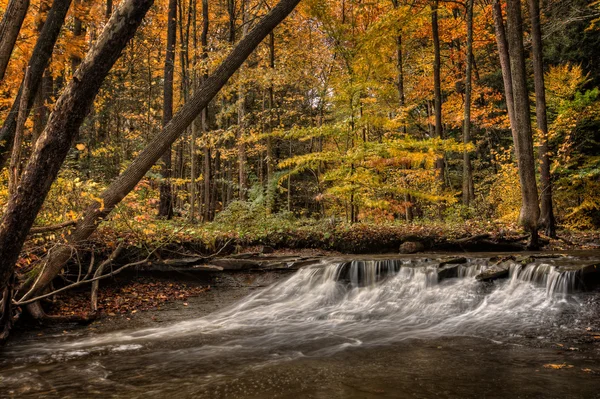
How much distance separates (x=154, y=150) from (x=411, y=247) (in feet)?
26.3

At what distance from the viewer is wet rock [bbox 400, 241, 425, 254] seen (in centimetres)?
1180

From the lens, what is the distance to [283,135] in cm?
1424

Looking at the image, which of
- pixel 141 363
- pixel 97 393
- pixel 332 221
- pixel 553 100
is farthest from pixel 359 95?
pixel 97 393

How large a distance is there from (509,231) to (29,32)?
45.1 ft

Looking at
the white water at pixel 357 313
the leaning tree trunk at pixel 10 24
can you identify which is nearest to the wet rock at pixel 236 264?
the white water at pixel 357 313

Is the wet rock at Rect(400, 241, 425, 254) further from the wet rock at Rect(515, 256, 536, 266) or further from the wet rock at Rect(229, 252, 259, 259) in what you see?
the wet rock at Rect(229, 252, 259, 259)

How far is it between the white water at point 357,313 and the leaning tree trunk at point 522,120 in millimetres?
3493

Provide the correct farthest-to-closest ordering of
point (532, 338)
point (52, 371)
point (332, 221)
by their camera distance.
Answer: point (332, 221)
point (532, 338)
point (52, 371)

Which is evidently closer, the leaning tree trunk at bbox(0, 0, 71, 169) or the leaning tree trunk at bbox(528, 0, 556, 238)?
the leaning tree trunk at bbox(0, 0, 71, 169)

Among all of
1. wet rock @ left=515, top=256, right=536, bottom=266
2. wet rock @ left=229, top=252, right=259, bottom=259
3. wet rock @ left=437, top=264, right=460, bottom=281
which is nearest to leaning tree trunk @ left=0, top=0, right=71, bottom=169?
wet rock @ left=229, top=252, right=259, bottom=259

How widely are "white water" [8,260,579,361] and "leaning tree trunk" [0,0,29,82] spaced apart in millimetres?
4748

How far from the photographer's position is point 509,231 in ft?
37.4

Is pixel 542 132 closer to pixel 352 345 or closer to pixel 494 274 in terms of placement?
pixel 494 274

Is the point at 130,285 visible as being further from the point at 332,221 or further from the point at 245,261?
the point at 332,221
